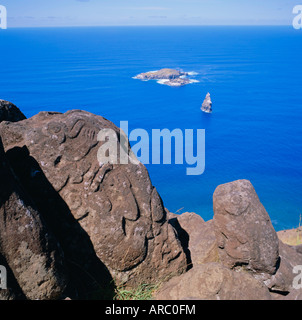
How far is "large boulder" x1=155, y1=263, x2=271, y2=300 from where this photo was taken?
478cm

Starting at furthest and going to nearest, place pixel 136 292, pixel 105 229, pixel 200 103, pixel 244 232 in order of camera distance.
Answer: pixel 200 103 → pixel 244 232 → pixel 136 292 → pixel 105 229

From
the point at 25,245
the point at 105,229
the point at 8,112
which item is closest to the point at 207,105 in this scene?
the point at 8,112

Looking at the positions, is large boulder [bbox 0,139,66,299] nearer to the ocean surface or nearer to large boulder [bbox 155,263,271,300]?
large boulder [bbox 155,263,271,300]

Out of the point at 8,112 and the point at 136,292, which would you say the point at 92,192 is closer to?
the point at 136,292

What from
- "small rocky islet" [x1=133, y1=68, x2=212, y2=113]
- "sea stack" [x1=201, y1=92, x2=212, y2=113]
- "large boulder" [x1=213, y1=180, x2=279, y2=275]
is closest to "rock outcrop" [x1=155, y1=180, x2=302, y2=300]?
"large boulder" [x1=213, y1=180, x2=279, y2=275]

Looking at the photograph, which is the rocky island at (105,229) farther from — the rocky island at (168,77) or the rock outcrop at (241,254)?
the rocky island at (168,77)

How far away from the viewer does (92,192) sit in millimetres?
5148

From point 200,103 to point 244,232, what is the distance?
238ft

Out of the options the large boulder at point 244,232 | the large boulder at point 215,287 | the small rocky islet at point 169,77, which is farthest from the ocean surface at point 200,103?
the large boulder at point 215,287

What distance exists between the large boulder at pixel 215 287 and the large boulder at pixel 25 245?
1.81 meters

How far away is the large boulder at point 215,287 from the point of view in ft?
15.7

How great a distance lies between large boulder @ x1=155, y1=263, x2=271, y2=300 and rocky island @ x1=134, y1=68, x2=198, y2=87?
81027 mm

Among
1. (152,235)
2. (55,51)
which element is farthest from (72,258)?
(55,51)

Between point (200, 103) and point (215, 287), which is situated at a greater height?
point (215, 287)
